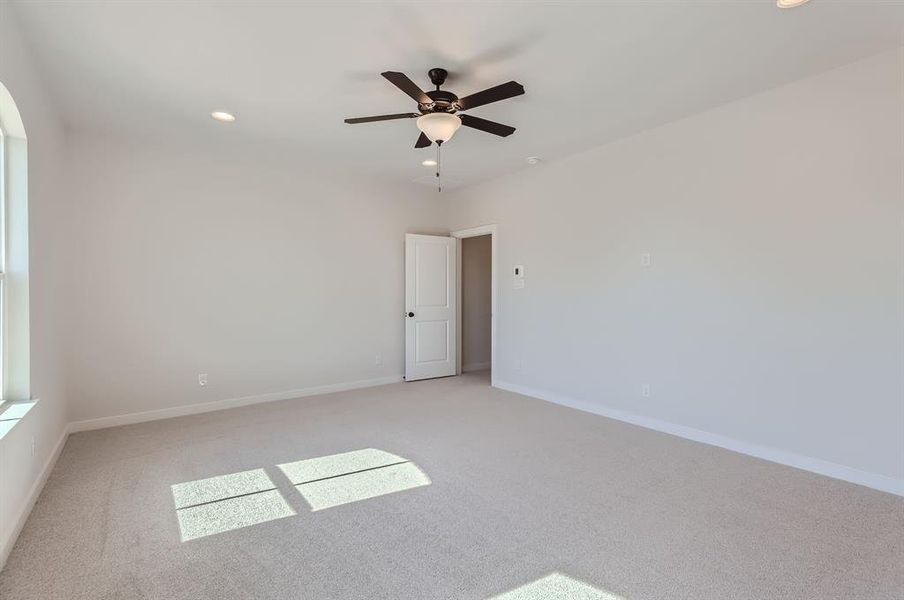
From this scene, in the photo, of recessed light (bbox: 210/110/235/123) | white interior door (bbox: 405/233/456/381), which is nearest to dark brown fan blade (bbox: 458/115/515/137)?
recessed light (bbox: 210/110/235/123)

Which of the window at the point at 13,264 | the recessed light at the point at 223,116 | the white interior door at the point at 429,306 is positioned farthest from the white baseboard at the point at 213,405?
the recessed light at the point at 223,116

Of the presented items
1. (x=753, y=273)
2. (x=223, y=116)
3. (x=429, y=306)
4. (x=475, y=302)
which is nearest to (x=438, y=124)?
(x=223, y=116)

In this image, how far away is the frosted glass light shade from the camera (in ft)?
9.44

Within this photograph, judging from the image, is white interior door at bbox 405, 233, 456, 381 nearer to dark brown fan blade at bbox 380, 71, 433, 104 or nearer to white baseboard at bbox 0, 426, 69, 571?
dark brown fan blade at bbox 380, 71, 433, 104

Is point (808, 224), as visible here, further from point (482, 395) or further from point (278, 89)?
point (278, 89)

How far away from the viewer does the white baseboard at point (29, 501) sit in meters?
2.10

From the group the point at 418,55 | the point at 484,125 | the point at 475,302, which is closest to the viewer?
the point at 418,55

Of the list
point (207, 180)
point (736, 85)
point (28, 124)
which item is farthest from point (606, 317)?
point (28, 124)

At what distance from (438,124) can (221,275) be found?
10.3 ft

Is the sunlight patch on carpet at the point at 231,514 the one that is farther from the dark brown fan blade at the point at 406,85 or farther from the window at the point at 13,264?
the dark brown fan blade at the point at 406,85

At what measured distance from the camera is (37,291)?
2.85 meters

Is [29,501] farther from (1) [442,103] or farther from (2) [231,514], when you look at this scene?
(1) [442,103]

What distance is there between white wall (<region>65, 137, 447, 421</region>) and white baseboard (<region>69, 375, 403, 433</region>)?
5cm

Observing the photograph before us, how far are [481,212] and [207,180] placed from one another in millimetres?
3308
